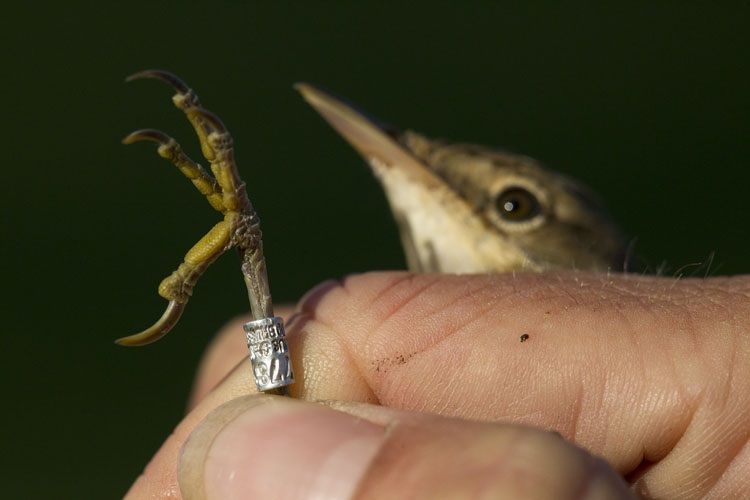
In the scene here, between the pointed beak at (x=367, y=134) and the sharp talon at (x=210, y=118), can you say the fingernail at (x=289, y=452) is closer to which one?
the sharp talon at (x=210, y=118)

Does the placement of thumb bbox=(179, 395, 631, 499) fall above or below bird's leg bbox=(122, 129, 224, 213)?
below

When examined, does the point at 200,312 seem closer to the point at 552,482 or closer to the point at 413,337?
the point at 413,337

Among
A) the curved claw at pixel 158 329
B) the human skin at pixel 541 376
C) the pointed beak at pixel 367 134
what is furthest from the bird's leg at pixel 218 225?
the pointed beak at pixel 367 134

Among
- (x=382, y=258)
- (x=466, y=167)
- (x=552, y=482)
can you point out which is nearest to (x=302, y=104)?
(x=382, y=258)

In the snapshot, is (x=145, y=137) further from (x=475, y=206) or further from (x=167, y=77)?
(x=475, y=206)

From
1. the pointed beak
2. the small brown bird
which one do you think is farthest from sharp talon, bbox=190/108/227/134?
the small brown bird

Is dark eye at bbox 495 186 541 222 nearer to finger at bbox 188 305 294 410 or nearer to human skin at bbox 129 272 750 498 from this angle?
finger at bbox 188 305 294 410
